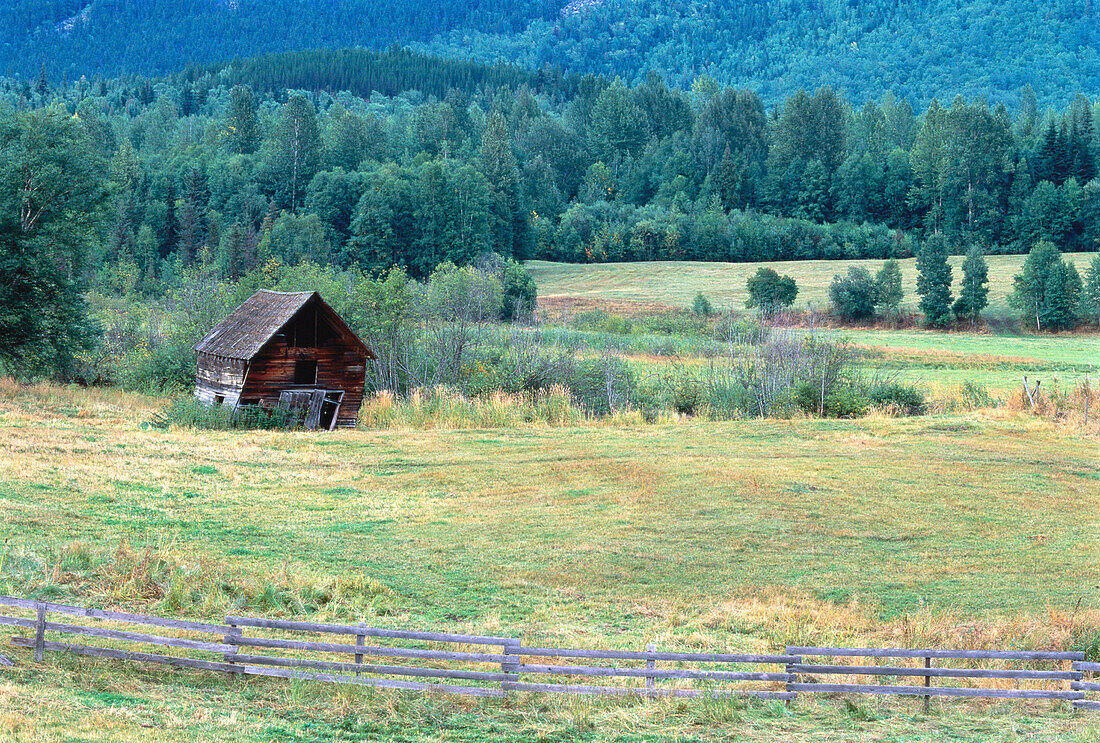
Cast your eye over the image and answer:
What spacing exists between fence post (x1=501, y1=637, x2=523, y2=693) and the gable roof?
27.2m

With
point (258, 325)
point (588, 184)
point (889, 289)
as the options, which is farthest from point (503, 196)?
point (258, 325)

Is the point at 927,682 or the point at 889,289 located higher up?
the point at 889,289

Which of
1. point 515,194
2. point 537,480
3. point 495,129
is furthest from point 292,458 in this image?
point 495,129

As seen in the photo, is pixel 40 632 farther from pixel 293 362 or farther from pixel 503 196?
pixel 503 196

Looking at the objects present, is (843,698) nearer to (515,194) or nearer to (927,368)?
(927,368)

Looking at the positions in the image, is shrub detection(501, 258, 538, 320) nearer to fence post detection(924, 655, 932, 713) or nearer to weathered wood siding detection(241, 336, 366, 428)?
weathered wood siding detection(241, 336, 366, 428)

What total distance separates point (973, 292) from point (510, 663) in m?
75.2

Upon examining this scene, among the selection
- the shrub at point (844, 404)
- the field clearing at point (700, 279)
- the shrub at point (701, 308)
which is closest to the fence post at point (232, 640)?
the shrub at point (844, 404)

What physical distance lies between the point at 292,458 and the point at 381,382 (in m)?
16.7

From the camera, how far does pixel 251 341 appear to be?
37.9m

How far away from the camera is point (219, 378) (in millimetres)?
39062

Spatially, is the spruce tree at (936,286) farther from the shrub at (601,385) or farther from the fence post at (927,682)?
the fence post at (927,682)

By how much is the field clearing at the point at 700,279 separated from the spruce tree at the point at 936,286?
4.95 metres

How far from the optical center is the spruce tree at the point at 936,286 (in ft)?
255
